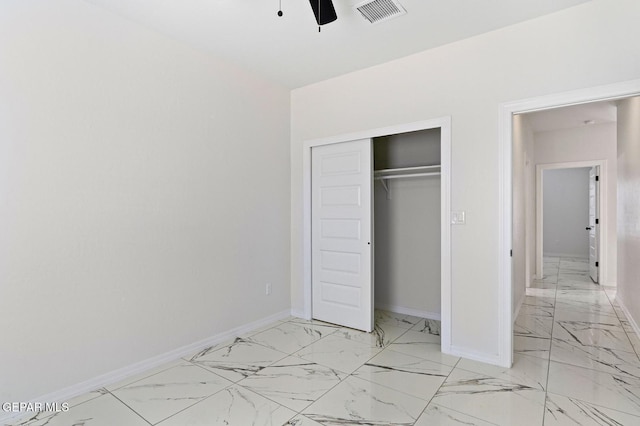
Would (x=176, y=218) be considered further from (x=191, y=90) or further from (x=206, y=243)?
(x=191, y=90)

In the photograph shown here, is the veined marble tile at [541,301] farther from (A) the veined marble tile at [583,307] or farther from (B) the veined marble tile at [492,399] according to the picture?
(B) the veined marble tile at [492,399]

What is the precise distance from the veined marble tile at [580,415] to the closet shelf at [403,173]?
2261mm

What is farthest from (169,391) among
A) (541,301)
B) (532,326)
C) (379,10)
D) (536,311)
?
(541,301)

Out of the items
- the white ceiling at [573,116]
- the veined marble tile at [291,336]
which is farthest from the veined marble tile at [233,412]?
the white ceiling at [573,116]

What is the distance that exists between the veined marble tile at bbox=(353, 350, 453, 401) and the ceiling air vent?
276cm

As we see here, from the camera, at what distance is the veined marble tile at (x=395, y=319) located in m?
3.80

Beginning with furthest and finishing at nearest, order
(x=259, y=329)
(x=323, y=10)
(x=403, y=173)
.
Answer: (x=403, y=173) → (x=259, y=329) → (x=323, y=10)

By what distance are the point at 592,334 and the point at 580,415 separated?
6.08 ft

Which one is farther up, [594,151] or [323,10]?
[323,10]

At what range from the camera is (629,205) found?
3.91 m

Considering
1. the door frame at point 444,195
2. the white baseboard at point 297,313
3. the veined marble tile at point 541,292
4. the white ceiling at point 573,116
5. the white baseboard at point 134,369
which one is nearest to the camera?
the white baseboard at point 134,369

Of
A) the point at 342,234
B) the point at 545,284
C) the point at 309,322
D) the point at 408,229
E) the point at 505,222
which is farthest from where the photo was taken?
the point at 545,284

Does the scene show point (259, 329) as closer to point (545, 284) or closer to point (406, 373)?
point (406, 373)

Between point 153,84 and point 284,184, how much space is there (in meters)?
1.75
